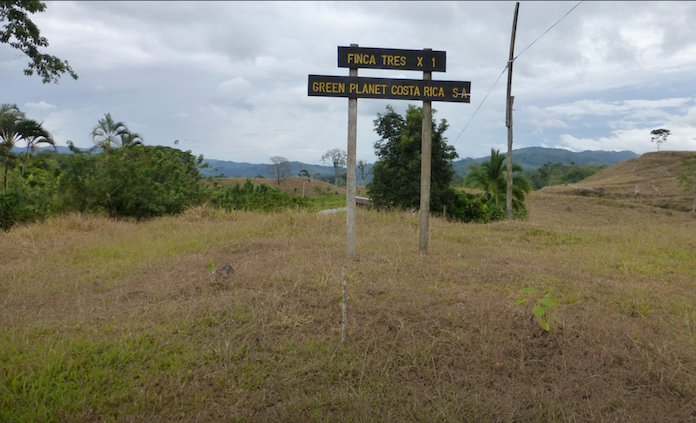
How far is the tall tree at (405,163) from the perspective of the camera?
2161cm

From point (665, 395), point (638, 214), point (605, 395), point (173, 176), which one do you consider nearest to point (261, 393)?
point (605, 395)

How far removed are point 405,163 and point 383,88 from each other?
48.5ft

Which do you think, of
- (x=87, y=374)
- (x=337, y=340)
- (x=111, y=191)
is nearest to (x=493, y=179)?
(x=111, y=191)

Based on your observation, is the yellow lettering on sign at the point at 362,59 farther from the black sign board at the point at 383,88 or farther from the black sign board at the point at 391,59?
the black sign board at the point at 383,88

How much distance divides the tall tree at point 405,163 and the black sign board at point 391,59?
13667mm

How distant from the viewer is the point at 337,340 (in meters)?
4.10

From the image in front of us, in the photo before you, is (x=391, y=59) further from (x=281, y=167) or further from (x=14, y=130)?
(x=281, y=167)

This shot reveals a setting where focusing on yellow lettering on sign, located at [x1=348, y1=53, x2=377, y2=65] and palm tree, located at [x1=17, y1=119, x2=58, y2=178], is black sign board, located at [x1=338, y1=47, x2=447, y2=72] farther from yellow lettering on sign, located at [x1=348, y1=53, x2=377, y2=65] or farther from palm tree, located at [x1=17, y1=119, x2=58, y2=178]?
palm tree, located at [x1=17, y1=119, x2=58, y2=178]

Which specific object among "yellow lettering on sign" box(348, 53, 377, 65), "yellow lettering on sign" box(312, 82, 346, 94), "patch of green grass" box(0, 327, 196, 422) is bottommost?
"patch of green grass" box(0, 327, 196, 422)

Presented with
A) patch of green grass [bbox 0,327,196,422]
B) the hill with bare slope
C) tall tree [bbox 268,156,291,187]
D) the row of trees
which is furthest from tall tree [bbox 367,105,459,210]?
tall tree [bbox 268,156,291,187]

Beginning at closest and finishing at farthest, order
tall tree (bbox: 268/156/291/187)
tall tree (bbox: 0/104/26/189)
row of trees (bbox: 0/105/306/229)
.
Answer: row of trees (bbox: 0/105/306/229), tall tree (bbox: 0/104/26/189), tall tree (bbox: 268/156/291/187)

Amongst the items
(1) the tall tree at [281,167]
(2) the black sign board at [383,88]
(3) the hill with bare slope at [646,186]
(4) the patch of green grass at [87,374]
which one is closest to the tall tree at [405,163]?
(2) the black sign board at [383,88]

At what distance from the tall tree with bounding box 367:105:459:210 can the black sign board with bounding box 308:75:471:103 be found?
13.6 meters

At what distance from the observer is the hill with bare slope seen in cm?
4644
